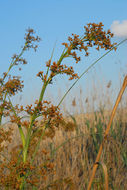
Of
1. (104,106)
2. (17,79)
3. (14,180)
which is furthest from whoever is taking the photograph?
(104,106)

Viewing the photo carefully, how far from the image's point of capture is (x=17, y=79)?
1.90 metres

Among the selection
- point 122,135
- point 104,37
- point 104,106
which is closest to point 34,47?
point 104,37

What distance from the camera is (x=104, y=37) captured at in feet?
4.60

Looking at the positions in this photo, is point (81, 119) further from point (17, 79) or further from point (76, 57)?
point (76, 57)

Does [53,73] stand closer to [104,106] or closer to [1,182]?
[1,182]

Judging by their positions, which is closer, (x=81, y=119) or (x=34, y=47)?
(x=34, y=47)

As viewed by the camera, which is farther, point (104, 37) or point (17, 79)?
point (17, 79)

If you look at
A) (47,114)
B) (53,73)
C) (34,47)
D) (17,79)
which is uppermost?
(34,47)

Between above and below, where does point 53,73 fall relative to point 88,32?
below

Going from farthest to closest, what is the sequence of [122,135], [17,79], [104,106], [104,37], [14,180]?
[104,106] < [122,135] < [17,79] < [104,37] < [14,180]

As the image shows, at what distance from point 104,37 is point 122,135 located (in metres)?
2.77

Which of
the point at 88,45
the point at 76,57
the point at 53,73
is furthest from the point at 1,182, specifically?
the point at 88,45

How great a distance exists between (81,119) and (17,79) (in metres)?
3.00

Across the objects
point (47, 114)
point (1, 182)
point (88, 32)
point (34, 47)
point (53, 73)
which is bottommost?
point (1, 182)
